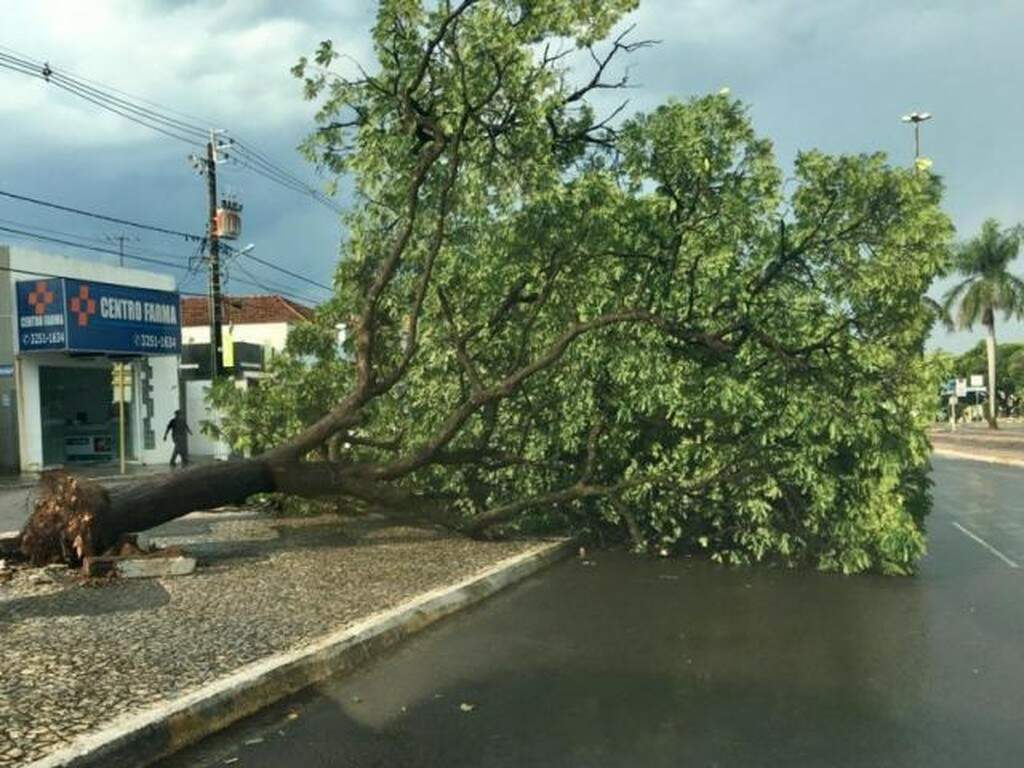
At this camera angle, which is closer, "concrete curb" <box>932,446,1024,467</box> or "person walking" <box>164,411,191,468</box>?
"person walking" <box>164,411,191,468</box>

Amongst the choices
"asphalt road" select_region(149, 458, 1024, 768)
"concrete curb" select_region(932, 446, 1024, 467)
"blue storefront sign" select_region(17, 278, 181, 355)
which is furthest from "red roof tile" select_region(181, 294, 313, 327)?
"asphalt road" select_region(149, 458, 1024, 768)

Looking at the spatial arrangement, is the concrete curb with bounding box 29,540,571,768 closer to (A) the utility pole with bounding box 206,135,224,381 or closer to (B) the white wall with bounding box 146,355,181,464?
(A) the utility pole with bounding box 206,135,224,381

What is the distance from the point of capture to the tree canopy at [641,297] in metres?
10.9

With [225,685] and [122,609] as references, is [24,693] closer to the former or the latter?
[225,685]

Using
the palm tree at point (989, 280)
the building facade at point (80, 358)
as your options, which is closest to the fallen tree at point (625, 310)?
the building facade at point (80, 358)

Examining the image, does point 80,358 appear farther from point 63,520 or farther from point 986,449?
point 986,449

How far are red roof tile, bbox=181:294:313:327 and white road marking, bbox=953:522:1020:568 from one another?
39077mm

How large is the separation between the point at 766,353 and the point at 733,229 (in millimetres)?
1500

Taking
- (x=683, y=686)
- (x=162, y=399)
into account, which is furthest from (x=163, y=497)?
(x=162, y=399)

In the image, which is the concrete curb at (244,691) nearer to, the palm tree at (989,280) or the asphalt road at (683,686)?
the asphalt road at (683,686)

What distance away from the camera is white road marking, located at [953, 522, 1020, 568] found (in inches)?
460

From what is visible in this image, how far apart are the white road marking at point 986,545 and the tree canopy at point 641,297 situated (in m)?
1.06

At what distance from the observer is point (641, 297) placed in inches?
456

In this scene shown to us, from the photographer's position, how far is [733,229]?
11531 mm
